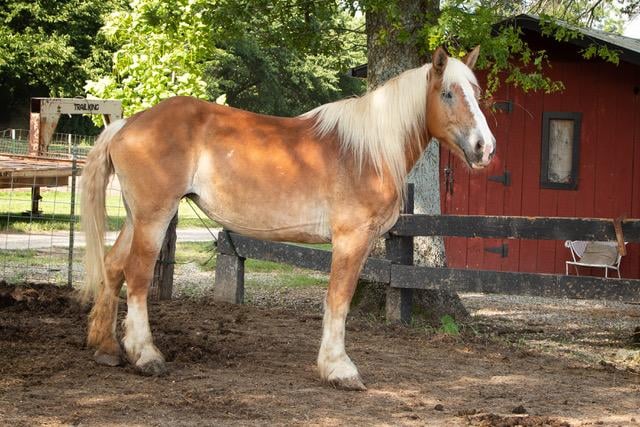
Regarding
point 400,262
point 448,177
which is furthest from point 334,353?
point 448,177

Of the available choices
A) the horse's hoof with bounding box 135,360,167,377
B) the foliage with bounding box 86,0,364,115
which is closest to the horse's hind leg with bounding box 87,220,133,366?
the horse's hoof with bounding box 135,360,167,377

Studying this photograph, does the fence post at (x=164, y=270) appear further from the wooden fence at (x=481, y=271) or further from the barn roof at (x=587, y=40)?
the barn roof at (x=587, y=40)

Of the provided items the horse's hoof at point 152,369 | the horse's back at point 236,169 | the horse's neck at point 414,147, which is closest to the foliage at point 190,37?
the horse's back at point 236,169

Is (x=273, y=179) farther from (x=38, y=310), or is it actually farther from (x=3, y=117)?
(x=3, y=117)

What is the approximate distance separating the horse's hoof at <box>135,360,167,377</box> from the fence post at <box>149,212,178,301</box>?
119 inches

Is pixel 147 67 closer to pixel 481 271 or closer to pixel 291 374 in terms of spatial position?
pixel 481 271

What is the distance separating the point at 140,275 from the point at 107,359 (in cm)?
59

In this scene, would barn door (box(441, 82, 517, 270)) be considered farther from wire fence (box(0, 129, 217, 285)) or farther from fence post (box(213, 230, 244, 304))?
fence post (box(213, 230, 244, 304))

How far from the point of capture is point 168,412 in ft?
15.0

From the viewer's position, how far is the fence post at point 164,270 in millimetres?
8352

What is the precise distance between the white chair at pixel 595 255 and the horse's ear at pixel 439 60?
705 cm

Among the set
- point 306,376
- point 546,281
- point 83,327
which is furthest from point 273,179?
point 546,281

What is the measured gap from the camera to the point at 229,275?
8.56m

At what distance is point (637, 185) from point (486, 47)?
18.3 ft
